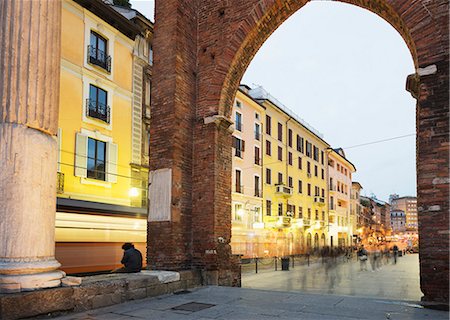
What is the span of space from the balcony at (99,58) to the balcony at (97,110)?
1.59 m

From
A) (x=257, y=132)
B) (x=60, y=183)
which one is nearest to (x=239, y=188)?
(x=257, y=132)

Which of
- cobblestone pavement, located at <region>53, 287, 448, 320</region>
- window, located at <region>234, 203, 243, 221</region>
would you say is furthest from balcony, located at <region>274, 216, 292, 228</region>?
cobblestone pavement, located at <region>53, 287, 448, 320</region>

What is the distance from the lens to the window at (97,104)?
53.1ft

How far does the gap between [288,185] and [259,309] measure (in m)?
28.6

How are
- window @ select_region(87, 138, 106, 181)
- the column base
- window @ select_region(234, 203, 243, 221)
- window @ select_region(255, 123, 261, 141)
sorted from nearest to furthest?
the column base → window @ select_region(87, 138, 106, 181) → window @ select_region(234, 203, 243, 221) → window @ select_region(255, 123, 261, 141)

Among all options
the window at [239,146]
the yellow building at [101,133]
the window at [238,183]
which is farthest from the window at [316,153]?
the yellow building at [101,133]

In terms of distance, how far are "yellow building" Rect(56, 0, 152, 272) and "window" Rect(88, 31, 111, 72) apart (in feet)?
0.14

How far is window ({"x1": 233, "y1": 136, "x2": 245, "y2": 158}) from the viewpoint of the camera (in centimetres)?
2633

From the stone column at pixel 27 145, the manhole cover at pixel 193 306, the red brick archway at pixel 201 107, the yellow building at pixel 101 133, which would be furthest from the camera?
the yellow building at pixel 101 133

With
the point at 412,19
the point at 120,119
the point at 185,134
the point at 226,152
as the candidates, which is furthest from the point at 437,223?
the point at 120,119

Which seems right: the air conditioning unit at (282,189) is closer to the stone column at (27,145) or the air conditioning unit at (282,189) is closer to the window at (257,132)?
the window at (257,132)

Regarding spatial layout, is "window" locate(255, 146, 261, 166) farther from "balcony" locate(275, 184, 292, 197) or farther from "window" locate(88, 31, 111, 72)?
"window" locate(88, 31, 111, 72)

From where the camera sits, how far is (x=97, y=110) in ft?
54.2

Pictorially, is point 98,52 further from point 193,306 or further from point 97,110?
point 193,306
